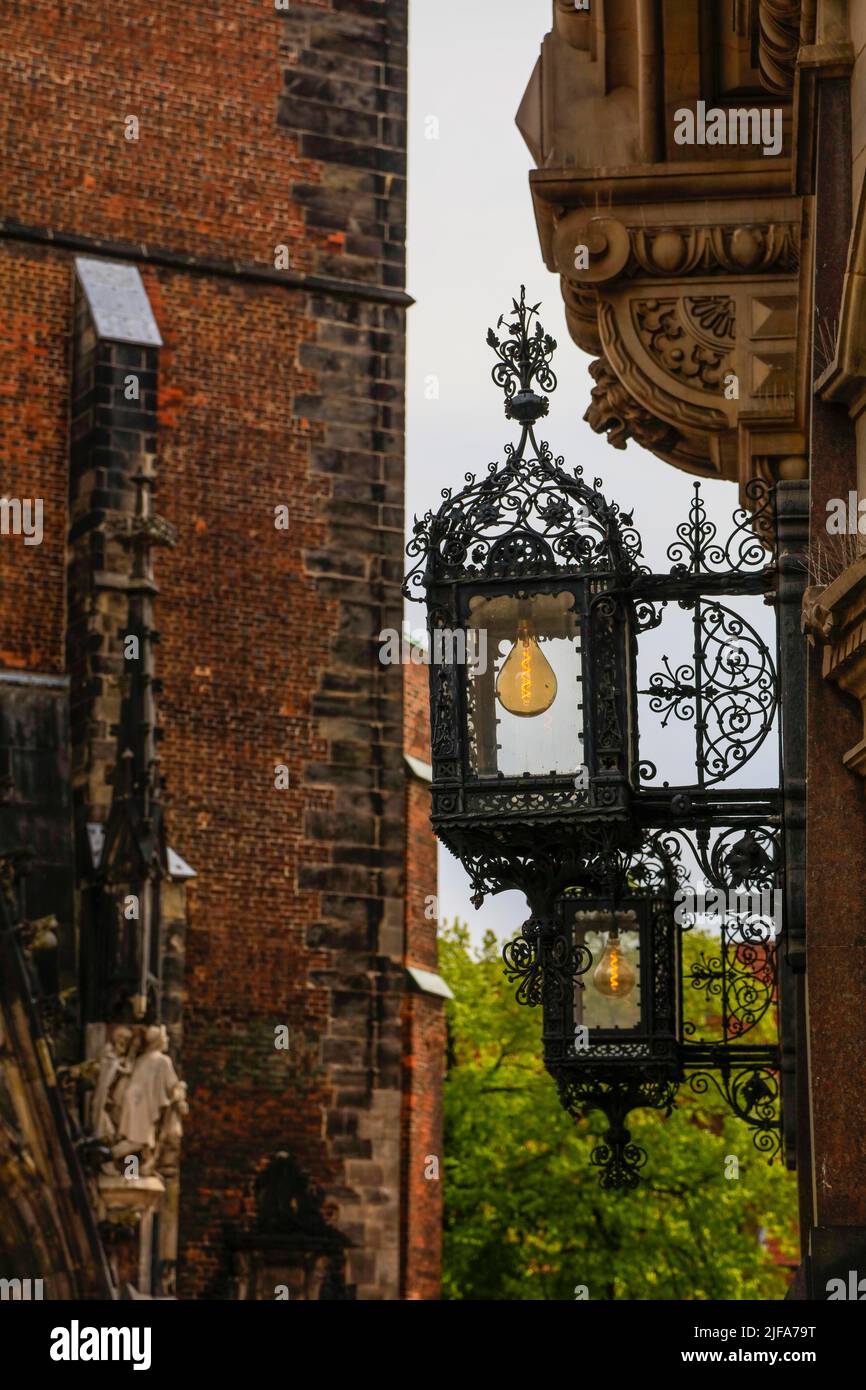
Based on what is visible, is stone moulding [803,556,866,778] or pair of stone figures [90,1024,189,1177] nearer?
stone moulding [803,556,866,778]


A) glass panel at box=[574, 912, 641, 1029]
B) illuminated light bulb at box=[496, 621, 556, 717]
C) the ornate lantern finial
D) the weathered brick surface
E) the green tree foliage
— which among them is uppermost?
the weathered brick surface

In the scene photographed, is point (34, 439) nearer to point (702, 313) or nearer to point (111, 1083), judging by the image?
point (111, 1083)

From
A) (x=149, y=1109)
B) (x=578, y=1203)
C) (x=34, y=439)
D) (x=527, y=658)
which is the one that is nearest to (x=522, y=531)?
(x=527, y=658)

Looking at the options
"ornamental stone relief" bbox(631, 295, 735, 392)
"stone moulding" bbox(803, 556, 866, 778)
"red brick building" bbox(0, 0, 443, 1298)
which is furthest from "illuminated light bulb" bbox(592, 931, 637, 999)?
"red brick building" bbox(0, 0, 443, 1298)

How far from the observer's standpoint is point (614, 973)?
904 centimetres

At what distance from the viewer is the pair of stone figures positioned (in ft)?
55.8

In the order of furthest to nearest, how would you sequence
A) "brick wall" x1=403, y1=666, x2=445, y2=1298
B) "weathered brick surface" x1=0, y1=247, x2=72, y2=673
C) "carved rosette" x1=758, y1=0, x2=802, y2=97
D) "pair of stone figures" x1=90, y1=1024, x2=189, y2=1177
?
"brick wall" x1=403, y1=666, x2=445, y2=1298
"weathered brick surface" x1=0, y1=247, x2=72, y2=673
"pair of stone figures" x1=90, y1=1024, x2=189, y2=1177
"carved rosette" x1=758, y1=0, x2=802, y2=97

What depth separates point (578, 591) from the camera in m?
7.54

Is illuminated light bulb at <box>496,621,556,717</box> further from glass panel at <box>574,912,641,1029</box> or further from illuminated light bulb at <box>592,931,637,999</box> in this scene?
illuminated light bulb at <box>592,931,637,999</box>

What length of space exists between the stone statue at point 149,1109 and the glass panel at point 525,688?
1006 cm

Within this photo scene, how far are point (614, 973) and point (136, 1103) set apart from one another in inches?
341

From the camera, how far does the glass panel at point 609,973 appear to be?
9000mm

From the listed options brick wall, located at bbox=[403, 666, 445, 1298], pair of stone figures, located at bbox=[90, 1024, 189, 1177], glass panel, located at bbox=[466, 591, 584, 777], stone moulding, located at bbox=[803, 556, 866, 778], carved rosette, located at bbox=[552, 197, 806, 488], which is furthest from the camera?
brick wall, located at bbox=[403, 666, 445, 1298]
